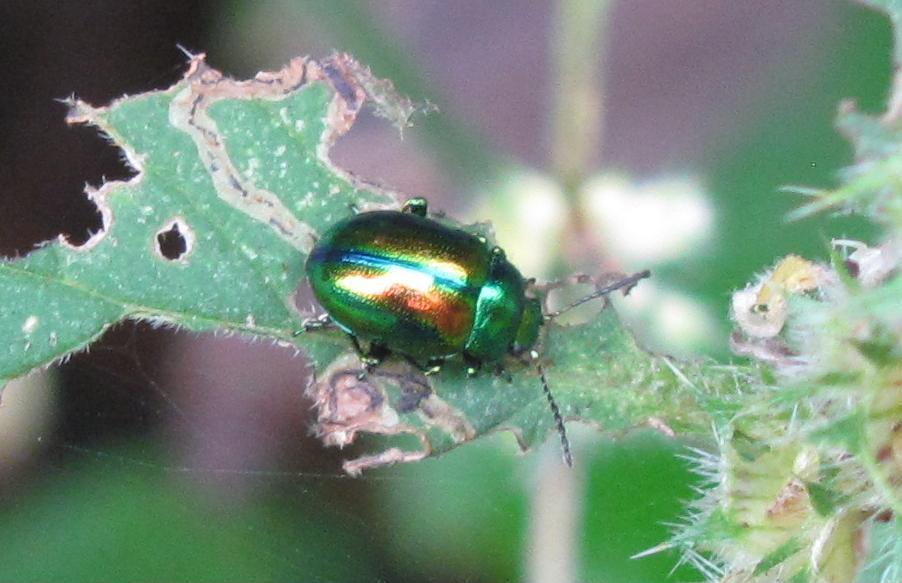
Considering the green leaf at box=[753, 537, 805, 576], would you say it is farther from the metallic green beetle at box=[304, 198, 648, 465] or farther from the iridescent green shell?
the iridescent green shell

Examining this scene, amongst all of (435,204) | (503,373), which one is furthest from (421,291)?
(435,204)

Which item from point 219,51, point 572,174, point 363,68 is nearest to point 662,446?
point 572,174

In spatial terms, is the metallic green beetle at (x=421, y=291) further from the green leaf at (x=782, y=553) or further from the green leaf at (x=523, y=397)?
the green leaf at (x=782, y=553)

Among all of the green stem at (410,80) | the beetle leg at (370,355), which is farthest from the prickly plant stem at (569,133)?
the beetle leg at (370,355)

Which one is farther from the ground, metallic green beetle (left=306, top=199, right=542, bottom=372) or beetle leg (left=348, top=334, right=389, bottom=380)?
metallic green beetle (left=306, top=199, right=542, bottom=372)

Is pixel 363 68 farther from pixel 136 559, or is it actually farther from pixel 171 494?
pixel 136 559

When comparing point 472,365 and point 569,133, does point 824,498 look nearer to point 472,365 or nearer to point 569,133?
point 472,365

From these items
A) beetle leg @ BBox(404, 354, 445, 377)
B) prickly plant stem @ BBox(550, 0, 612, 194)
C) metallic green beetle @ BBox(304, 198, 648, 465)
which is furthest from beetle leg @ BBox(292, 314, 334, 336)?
prickly plant stem @ BBox(550, 0, 612, 194)
